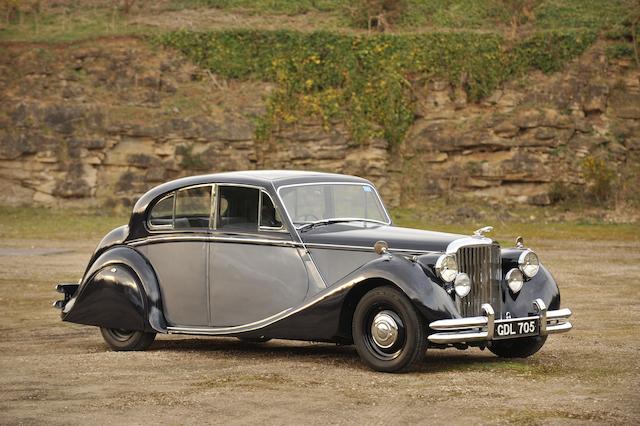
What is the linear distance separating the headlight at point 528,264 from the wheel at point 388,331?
1407 millimetres

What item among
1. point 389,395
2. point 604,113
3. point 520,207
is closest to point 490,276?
point 389,395

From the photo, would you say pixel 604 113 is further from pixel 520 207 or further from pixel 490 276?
pixel 490 276

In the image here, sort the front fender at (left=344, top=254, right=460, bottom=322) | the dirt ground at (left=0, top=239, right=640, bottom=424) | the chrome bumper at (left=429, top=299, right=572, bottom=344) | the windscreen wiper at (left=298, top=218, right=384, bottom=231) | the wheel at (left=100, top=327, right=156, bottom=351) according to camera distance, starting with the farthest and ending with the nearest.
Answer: the wheel at (left=100, top=327, right=156, bottom=351), the windscreen wiper at (left=298, top=218, right=384, bottom=231), the front fender at (left=344, top=254, right=460, bottom=322), the chrome bumper at (left=429, top=299, right=572, bottom=344), the dirt ground at (left=0, top=239, right=640, bottom=424)

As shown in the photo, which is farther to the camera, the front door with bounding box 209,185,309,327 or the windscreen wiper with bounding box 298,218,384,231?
the windscreen wiper with bounding box 298,218,384,231

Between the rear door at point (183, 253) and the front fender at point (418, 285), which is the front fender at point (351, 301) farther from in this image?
the rear door at point (183, 253)

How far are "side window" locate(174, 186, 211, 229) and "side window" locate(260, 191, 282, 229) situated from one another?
0.64 m

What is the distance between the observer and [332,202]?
10164mm

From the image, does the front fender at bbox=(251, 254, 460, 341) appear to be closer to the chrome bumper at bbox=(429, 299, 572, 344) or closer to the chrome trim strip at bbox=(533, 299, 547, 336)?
the chrome bumper at bbox=(429, 299, 572, 344)

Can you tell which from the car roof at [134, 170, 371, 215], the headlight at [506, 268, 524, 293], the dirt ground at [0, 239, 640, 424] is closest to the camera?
the dirt ground at [0, 239, 640, 424]

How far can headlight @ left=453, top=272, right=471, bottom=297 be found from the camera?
8.80m

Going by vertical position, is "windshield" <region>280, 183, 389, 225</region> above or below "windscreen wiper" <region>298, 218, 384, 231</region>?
above

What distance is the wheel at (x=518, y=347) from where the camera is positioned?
373 inches

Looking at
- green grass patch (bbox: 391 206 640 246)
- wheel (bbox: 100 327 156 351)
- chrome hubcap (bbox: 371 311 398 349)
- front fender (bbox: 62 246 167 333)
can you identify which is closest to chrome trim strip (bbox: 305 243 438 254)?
chrome hubcap (bbox: 371 311 398 349)

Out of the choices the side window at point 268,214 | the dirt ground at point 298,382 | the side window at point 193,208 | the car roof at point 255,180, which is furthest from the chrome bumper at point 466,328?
the side window at point 193,208
